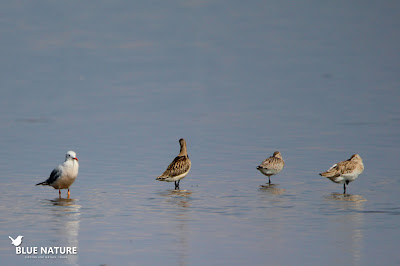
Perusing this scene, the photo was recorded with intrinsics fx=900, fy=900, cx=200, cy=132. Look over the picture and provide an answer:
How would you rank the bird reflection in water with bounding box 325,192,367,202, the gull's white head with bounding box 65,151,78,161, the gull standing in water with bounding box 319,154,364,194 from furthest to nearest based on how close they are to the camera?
1. the gull standing in water with bounding box 319,154,364,194
2. the gull's white head with bounding box 65,151,78,161
3. the bird reflection in water with bounding box 325,192,367,202

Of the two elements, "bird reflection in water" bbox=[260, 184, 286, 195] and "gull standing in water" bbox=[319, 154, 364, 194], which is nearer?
Answer: "bird reflection in water" bbox=[260, 184, 286, 195]

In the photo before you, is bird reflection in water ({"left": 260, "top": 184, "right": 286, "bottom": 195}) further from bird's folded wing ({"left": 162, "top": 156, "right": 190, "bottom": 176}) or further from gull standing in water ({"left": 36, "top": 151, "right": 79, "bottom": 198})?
gull standing in water ({"left": 36, "top": 151, "right": 79, "bottom": 198})

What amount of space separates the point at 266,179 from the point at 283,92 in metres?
22.0

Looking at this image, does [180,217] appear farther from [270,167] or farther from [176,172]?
[270,167]

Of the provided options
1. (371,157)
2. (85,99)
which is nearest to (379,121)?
(371,157)

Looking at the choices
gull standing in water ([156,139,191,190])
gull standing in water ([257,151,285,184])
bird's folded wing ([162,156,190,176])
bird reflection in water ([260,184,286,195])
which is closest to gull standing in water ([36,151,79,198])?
gull standing in water ([156,139,191,190])

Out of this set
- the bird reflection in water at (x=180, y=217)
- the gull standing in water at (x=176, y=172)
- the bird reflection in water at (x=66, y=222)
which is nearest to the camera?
the bird reflection in water at (x=180, y=217)

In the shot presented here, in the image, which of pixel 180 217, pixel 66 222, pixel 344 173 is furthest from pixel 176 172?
pixel 66 222

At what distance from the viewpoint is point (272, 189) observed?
21.8m

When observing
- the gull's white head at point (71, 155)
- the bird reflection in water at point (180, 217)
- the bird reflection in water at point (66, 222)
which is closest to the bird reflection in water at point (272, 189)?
the bird reflection in water at point (180, 217)

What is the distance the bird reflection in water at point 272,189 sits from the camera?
2123cm

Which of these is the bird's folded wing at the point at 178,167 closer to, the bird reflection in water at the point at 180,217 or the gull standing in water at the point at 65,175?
the bird reflection in water at the point at 180,217

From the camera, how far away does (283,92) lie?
150ft

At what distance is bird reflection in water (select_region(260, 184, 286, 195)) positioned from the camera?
21.2 m
